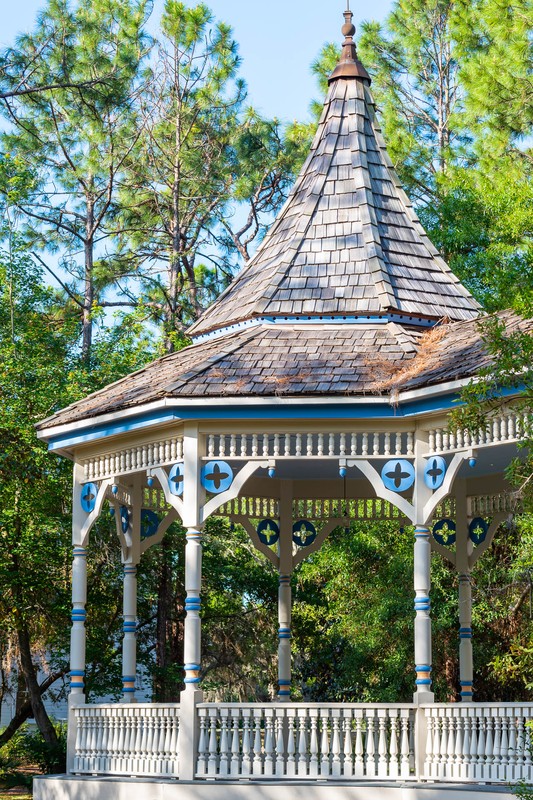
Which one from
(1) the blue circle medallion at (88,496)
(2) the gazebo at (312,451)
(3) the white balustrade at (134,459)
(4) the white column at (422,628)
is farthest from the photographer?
(1) the blue circle medallion at (88,496)

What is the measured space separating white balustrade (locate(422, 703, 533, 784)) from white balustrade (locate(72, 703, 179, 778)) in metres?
2.50

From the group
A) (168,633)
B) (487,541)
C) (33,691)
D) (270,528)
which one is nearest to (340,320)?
(487,541)

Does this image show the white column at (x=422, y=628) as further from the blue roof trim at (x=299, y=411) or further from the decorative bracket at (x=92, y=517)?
the decorative bracket at (x=92, y=517)

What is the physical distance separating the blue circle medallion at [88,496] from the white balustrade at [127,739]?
2.15 m

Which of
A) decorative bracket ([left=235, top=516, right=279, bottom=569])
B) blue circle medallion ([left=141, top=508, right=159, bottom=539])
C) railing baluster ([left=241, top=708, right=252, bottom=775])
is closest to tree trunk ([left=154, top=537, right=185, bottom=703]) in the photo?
decorative bracket ([left=235, top=516, right=279, bottom=569])

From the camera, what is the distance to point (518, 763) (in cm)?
1141

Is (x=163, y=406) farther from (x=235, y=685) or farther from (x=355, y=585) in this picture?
(x=235, y=685)

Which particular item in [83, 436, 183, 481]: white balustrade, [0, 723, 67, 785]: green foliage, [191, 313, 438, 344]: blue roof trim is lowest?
[0, 723, 67, 785]: green foliage

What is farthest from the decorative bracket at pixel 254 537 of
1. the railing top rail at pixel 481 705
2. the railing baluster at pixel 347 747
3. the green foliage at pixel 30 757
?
the green foliage at pixel 30 757

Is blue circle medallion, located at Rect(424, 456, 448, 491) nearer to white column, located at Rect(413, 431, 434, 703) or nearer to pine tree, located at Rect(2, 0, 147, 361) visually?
white column, located at Rect(413, 431, 434, 703)

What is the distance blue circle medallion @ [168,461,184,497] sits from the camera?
42.8 feet

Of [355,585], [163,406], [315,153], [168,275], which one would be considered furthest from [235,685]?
[163,406]

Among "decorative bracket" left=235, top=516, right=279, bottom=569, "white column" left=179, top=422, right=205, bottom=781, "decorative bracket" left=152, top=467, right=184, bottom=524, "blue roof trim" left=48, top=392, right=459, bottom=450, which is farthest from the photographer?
"decorative bracket" left=235, top=516, right=279, bottom=569

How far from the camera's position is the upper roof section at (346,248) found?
14789 millimetres
